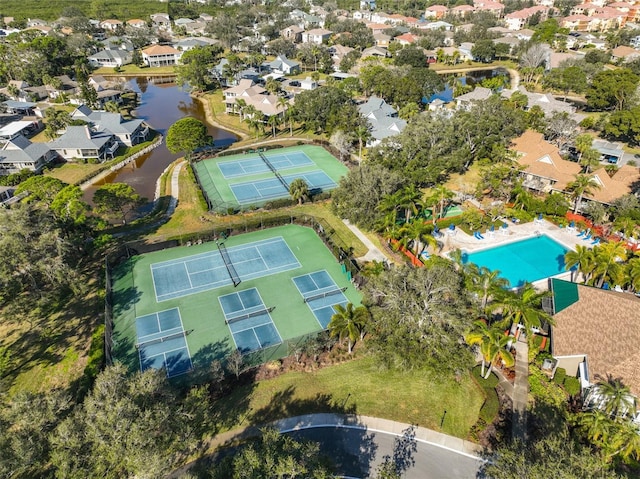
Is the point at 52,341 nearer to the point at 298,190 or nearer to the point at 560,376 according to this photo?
the point at 298,190

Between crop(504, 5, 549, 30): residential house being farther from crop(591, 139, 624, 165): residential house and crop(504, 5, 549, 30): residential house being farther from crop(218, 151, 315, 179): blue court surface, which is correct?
crop(218, 151, 315, 179): blue court surface

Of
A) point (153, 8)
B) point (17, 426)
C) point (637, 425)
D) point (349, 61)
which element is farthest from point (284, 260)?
point (153, 8)

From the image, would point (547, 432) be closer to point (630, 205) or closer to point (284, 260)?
point (284, 260)

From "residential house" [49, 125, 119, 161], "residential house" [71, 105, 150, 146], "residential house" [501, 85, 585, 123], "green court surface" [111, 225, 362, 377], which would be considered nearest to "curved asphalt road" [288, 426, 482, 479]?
"green court surface" [111, 225, 362, 377]

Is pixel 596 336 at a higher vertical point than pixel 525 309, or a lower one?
lower

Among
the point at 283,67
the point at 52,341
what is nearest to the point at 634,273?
the point at 52,341
